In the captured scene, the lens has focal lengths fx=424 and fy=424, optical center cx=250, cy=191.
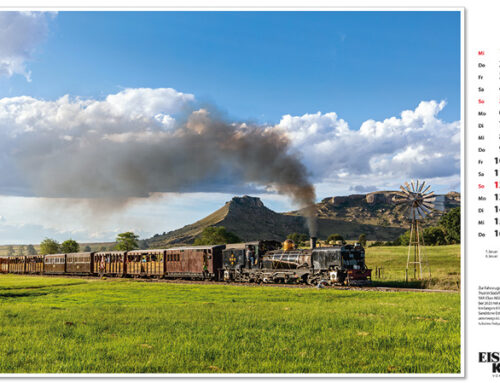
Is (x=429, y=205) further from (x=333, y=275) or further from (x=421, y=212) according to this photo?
(x=333, y=275)

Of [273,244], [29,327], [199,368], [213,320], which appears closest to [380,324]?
[213,320]

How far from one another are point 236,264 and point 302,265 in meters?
9.50

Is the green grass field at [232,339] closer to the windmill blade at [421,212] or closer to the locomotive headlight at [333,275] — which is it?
the locomotive headlight at [333,275]

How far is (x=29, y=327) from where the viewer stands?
55.0 ft

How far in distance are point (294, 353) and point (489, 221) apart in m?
6.19

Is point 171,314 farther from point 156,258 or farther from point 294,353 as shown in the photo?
point 156,258

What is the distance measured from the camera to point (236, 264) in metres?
46.6

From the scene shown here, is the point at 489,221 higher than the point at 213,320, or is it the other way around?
the point at 489,221

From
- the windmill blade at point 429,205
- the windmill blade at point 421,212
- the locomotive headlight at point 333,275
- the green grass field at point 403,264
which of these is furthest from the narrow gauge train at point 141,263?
the windmill blade at point 429,205

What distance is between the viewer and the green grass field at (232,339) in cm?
1081

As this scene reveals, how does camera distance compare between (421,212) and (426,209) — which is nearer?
(421,212)

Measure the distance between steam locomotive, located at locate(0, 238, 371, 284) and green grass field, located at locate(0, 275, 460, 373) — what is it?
50.7ft

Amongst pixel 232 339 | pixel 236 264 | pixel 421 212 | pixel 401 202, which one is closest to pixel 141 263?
A: pixel 236 264
